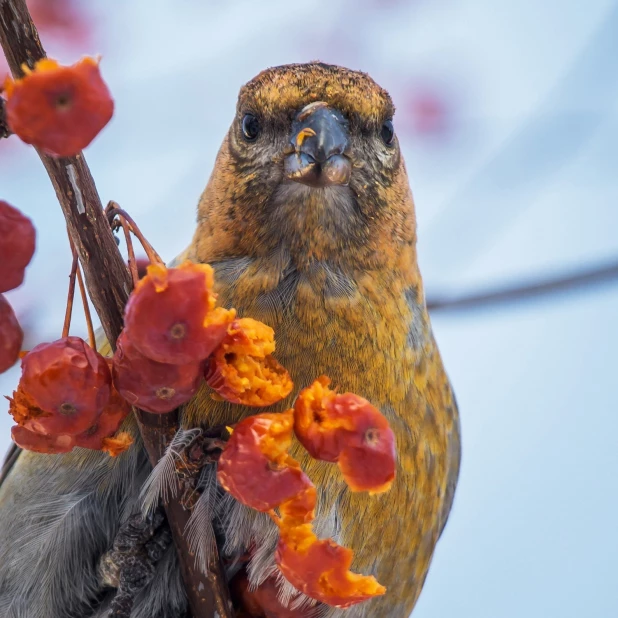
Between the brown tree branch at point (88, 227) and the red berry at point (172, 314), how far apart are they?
0.38ft

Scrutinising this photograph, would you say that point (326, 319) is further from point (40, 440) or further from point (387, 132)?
point (40, 440)

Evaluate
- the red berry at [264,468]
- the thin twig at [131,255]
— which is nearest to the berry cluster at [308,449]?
the red berry at [264,468]

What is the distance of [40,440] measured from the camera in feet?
3.79

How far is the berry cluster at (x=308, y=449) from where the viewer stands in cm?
115

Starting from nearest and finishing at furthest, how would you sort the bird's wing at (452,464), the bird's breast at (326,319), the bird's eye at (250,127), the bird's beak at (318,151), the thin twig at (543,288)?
the bird's beak at (318,151), the bird's breast at (326,319), the bird's eye at (250,127), the thin twig at (543,288), the bird's wing at (452,464)

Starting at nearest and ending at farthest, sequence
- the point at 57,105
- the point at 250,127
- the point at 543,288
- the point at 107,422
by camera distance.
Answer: the point at 57,105 < the point at 107,422 < the point at 250,127 < the point at 543,288

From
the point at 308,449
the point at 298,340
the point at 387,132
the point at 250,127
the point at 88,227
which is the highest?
the point at 387,132

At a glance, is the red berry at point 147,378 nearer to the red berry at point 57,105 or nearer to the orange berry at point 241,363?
the orange berry at point 241,363

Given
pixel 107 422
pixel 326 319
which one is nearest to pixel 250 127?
pixel 326 319

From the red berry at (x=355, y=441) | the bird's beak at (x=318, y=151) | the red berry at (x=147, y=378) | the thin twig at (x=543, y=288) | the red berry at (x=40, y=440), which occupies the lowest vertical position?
the red berry at (x=40, y=440)

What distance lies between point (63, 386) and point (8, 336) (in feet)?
0.32

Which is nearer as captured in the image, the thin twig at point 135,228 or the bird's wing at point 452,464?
the thin twig at point 135,228

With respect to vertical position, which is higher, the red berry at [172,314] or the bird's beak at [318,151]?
the bird's beak at [318,151]

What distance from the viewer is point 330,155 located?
1512 millimetres
